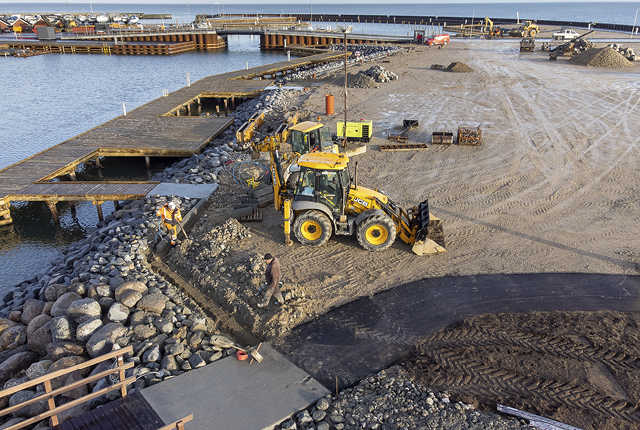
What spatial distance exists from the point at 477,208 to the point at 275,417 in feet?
33.8

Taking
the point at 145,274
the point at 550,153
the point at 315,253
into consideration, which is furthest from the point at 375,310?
the point at 550,153

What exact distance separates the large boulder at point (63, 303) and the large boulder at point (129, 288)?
1098mm

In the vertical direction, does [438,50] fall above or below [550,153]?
above

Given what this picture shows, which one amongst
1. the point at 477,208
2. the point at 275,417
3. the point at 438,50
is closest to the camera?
the point at 275,417

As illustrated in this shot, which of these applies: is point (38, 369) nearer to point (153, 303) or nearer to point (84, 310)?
point (84, 310)

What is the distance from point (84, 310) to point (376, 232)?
7106 mm

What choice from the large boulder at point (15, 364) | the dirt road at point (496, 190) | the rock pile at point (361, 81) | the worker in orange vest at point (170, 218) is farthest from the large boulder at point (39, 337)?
the rock pile at point (361, 81)

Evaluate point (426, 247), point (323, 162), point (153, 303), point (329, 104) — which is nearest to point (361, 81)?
point (329, 104)

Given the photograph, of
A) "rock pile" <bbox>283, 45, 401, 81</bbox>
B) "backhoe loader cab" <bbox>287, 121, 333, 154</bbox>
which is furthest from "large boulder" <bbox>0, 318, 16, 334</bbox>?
"rock pile" <bbox>283, 45, 401, 81</bbox>

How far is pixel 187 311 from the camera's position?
9836 mm

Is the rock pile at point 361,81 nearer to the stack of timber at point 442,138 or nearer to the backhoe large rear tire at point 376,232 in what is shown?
the stack of timber at point 442,138

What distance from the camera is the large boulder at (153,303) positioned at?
31.8 ft

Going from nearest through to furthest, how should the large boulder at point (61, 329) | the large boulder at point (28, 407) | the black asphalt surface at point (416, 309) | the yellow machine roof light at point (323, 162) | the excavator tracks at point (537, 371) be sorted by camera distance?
the excavator tracks at point (537, 371)
the large boulder at point (28, 407)
the black asphalt surface at point (416, 309)
the large boulder at point (61, 329)
the yellow machine roof light at point (323, 162)

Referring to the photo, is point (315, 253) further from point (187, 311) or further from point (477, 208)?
point (477, 208)
